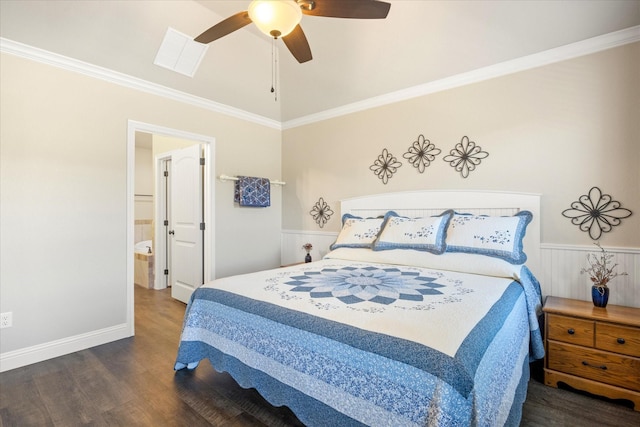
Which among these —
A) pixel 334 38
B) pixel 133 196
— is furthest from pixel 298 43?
pixel 133 196

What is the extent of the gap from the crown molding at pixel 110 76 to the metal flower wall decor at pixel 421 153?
2.19 meters

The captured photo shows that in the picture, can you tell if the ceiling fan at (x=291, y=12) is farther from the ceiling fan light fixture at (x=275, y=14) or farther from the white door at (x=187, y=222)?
the white door at (x=187, y=222)

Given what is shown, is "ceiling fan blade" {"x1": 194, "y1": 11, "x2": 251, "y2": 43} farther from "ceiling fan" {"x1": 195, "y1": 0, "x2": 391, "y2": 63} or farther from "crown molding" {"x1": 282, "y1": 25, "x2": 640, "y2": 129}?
"crown molding" {"x1": 282, "y1": 25, "x2": 640, "y2": 129}

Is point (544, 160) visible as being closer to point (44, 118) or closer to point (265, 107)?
point (265, 107)

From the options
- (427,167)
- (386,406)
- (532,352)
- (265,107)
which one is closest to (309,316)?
(386,406)

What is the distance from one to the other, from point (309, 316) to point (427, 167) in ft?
7.73

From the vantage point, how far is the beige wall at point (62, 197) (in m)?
2.40

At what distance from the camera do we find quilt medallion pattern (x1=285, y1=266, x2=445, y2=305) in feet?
5.75

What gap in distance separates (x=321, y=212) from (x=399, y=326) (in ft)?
9.62

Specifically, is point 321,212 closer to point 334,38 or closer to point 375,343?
point 334,38

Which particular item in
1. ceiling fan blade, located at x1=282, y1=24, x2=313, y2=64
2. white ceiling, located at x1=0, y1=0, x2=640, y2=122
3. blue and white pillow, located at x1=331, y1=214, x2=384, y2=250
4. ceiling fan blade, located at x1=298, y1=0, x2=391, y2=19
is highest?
white ceiling, located at x1=0, y1=0, x2=640, y2=122

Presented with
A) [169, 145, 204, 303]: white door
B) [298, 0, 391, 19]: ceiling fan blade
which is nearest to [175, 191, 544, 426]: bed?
[298, 0, 391, 19]: ceiling fan blade

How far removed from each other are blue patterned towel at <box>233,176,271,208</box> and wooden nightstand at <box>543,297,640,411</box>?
125 inches

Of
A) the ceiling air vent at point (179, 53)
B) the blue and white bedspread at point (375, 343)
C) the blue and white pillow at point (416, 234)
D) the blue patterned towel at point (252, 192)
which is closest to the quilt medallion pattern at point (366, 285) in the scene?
the blue and white bedspread at point (375, 343)
